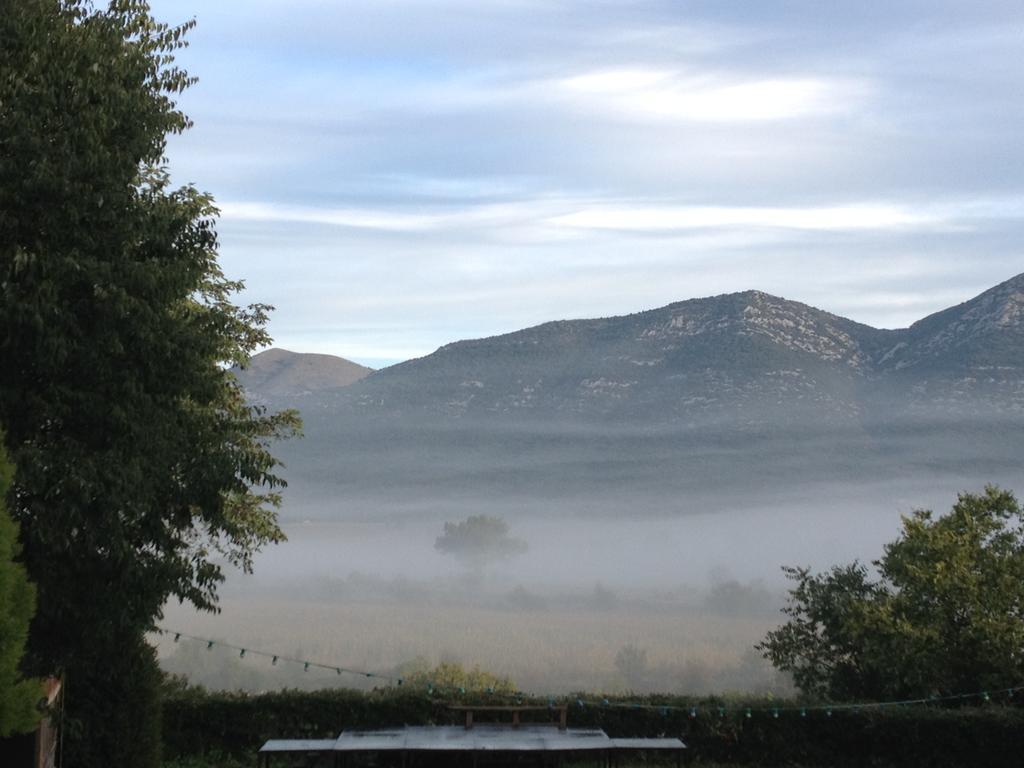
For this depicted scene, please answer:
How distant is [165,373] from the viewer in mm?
19578

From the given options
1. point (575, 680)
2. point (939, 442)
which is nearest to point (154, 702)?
point (575, 680)

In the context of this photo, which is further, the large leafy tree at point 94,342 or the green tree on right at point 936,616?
the green tree on right at point 936,616

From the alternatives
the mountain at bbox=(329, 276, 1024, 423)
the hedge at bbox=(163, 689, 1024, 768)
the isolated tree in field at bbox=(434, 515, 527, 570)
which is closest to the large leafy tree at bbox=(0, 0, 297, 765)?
the hedge at bbox=(163, 689, 1024, 768)

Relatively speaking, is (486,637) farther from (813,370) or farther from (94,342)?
(94,342)

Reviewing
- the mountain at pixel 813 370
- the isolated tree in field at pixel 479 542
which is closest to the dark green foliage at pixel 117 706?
the isolated tree in field at pixel 479 542

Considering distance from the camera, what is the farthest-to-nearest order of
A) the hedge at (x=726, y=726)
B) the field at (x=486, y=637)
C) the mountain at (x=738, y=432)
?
the mountain at (x=738, y=432)
the field at (x=486, y=637)
the hedge at (x=726, y=726)

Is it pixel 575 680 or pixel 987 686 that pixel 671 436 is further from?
pixel 987 686

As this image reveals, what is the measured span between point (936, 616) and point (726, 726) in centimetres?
788

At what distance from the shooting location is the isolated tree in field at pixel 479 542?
174 m

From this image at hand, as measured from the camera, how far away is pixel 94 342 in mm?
18656

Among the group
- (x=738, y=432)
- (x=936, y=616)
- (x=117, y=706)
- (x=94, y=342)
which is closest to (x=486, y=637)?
(x=738, y=432)

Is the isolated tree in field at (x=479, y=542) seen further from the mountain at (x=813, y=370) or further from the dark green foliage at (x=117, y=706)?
the dark green foliage at (x=117, y=706)

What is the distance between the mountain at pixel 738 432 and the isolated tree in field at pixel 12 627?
6182 inches

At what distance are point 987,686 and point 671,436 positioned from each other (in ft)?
508
